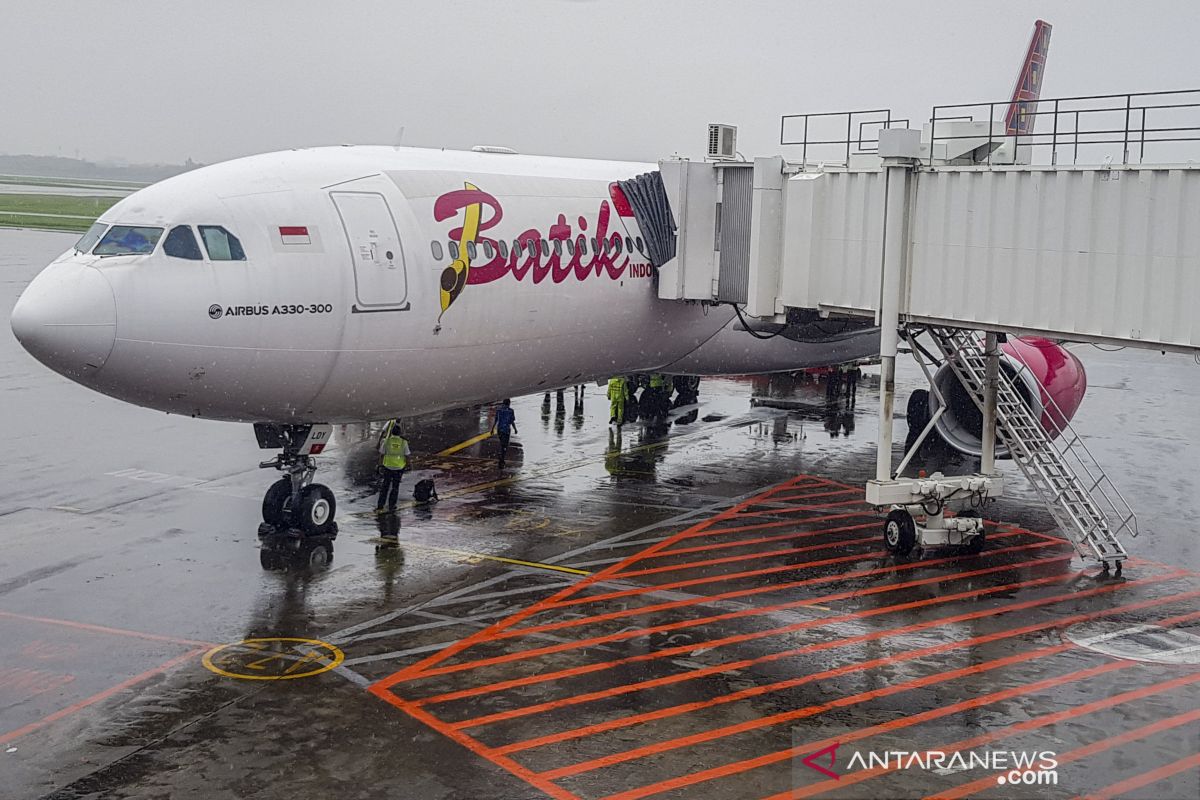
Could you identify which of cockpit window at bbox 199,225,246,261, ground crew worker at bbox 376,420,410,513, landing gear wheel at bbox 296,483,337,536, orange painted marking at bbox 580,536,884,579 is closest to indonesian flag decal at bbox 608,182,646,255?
ground crew worker at bbox 376,420,410,513

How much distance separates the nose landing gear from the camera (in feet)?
65.7

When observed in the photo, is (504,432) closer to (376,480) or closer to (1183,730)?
(376,480)

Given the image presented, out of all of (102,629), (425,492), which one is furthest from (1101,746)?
(425,492)

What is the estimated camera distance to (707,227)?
23281mm

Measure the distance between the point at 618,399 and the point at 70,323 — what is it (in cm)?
1794

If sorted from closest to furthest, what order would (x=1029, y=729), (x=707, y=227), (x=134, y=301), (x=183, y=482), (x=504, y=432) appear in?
(x=1029, y=729), (x=134, y=301), (x=707, y=227), (x=183, y=482), (x=504, y=432)

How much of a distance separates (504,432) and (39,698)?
47.8 feet

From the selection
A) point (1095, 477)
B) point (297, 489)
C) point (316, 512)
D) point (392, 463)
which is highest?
point (392, 463)

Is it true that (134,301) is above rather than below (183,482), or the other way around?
above

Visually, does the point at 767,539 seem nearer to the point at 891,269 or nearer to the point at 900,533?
the point at 900,533

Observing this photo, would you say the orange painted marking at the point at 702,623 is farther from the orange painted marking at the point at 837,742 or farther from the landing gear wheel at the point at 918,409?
the landing gear wheel at the point at 918,409

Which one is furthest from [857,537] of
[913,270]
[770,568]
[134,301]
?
[134,301]

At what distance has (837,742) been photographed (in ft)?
42.8

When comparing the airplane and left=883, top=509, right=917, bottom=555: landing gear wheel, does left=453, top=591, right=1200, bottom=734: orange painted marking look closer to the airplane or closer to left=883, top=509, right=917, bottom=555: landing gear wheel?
left=883, top=509, right=917, bottom=555: landing gear wheel
